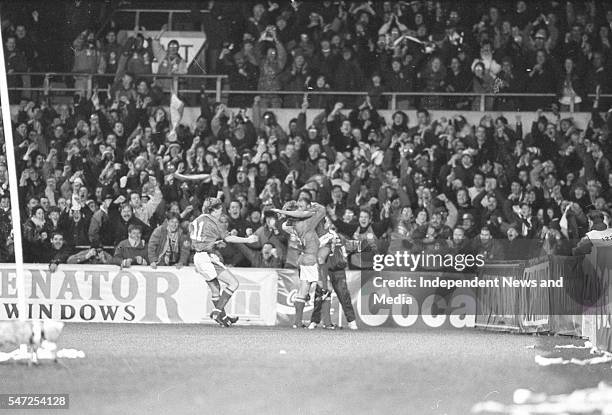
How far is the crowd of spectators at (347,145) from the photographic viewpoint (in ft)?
67.2

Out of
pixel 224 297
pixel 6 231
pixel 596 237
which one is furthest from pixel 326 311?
pixel 6 231

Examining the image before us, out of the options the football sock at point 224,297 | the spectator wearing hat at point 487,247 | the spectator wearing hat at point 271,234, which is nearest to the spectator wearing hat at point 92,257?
the spectator wearing hat at point 271,234

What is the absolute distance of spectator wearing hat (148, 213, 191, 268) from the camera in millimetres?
20234

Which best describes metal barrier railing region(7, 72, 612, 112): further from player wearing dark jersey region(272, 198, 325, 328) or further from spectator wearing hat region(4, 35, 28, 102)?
A: player wearing dark jersey region(272, 198, 325, 328)

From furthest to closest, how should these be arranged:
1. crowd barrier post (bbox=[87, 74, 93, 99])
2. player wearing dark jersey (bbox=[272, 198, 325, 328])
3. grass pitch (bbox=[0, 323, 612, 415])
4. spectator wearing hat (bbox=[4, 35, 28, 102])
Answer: spectator wearing hat (bbox=[4, 35, 28, 102]) → crowd barrier post (bbox=[87, 74, 93, 99]) → player wearing dark jersey (bbox=[272, 198, 325, 328]) → grass pitch (bbox=[0, 323, 612, 415])

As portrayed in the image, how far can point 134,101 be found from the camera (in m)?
24.8

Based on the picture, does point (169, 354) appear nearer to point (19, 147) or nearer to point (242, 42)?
point (19, 147)

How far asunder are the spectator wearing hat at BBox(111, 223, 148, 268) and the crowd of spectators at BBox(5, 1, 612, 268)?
1.2 inches

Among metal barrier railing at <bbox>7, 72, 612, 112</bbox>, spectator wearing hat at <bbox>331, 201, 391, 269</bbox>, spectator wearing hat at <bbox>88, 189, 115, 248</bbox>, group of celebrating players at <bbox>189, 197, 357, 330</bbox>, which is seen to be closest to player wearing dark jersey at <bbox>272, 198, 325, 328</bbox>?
group of celebrating players at <bbox>189, 197, 357, 330</bbox>

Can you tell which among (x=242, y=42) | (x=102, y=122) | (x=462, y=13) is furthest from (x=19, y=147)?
(x=462, y=13)

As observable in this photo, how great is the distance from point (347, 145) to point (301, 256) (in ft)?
18.1

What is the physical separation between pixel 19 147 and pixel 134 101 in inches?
105

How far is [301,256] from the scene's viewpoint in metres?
18.4

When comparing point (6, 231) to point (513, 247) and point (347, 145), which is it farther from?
point (513, 247)
